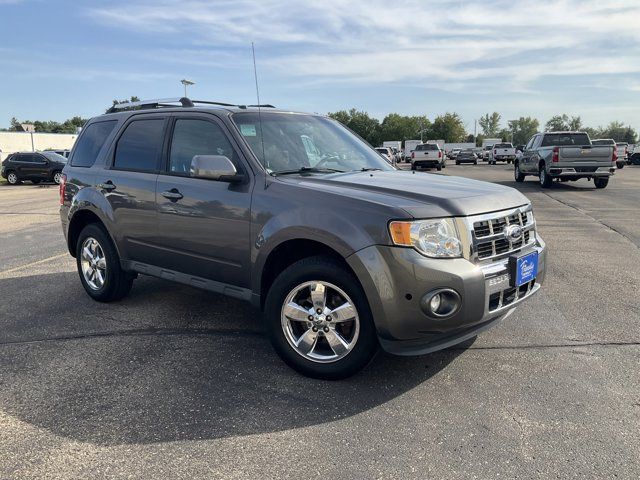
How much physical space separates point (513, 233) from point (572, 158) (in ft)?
49.1

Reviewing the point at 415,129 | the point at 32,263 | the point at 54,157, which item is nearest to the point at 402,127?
the point at 415,129

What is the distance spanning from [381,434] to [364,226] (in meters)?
1.19

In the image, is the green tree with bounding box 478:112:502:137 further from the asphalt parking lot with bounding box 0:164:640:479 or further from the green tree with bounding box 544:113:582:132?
the asphalt parking lot with bounding box 0:164:640:479

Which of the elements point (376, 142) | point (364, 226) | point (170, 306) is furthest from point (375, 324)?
point (376, 142)

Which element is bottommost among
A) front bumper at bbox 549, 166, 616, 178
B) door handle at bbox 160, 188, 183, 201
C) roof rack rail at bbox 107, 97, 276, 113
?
front bumper at bbox 549, 166, 616, 178

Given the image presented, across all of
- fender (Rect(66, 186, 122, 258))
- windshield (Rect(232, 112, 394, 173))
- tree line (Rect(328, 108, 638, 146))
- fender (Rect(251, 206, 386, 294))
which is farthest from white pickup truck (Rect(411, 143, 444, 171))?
tree line (Rect(328, 108, 638, 146))

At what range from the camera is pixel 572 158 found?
54.4ft

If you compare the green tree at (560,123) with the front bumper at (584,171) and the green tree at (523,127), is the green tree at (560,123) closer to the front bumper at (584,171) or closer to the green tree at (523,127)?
the green tree at (523,127)

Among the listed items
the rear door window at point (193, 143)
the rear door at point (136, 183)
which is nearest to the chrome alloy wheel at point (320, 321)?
the rear door window at point (193, 143)

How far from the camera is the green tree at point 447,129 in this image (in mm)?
116875

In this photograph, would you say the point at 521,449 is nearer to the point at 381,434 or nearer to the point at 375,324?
the point at 381,434

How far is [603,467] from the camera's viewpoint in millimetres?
2531

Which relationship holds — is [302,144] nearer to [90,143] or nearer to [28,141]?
[90,143]

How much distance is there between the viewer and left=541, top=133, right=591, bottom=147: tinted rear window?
17.9 m
